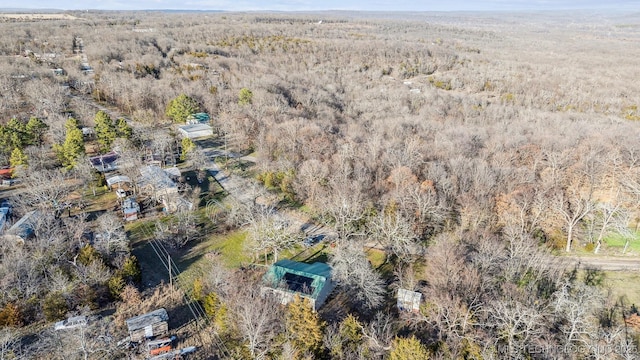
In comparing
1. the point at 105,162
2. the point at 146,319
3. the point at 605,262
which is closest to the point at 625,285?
the point at 605,262

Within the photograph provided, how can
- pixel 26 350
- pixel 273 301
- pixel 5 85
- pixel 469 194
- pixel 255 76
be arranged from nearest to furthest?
pixel 26 350 < pixel 273 301 < pixel 469 194 < pixel 5 85 < pixel 255 76

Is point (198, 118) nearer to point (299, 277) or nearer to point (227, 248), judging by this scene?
point (227, 248)

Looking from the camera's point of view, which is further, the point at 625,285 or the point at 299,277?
the point at 625,285

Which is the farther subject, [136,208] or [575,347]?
[136,208]

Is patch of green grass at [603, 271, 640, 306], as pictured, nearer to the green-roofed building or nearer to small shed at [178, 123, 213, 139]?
the green-roofed building

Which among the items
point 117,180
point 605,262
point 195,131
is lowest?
point 605,262

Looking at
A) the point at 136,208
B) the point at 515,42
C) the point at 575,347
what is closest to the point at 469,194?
the point at 575,347

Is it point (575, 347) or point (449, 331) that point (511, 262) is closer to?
point (575, 347)

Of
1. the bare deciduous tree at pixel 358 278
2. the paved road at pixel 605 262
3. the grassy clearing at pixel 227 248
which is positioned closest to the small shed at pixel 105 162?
the grassy clearing at pixel 227 248
